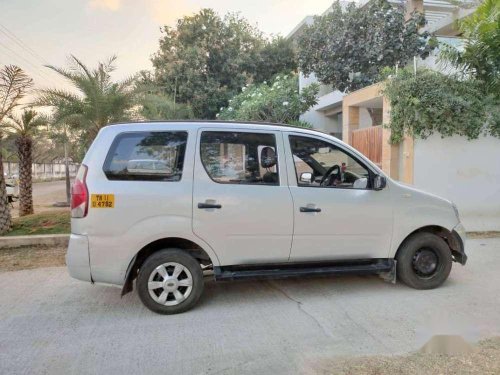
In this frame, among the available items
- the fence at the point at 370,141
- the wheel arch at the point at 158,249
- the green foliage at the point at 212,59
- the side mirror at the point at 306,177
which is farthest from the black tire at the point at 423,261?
the green foliage at the point at 212,59

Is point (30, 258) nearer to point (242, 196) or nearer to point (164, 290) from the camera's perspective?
point (164, 290)

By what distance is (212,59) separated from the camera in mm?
25969

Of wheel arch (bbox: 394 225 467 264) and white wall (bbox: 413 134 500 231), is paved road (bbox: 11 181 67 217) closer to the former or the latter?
white wall (bbox: 413 134 500 231)

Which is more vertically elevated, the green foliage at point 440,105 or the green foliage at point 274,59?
the green foliage at point 274,59

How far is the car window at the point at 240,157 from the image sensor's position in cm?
462

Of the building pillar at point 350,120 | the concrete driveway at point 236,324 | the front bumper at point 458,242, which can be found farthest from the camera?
the building pillar at point 350,120

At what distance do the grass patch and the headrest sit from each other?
5192 millimetres

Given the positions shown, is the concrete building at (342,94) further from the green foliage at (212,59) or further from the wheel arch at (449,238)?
the wheel arch at (449,238)

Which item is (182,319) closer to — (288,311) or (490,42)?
(288,311)

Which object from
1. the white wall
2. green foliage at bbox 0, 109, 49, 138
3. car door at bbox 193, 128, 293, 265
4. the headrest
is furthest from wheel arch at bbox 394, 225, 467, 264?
green foliage at bbox 0, 109, 49, 138

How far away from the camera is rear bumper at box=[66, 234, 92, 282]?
438 centimetres

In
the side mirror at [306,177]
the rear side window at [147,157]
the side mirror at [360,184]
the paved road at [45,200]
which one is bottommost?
the paved road at [45,200]

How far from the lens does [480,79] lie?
10.1m

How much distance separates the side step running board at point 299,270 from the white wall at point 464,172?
18.7 ft
